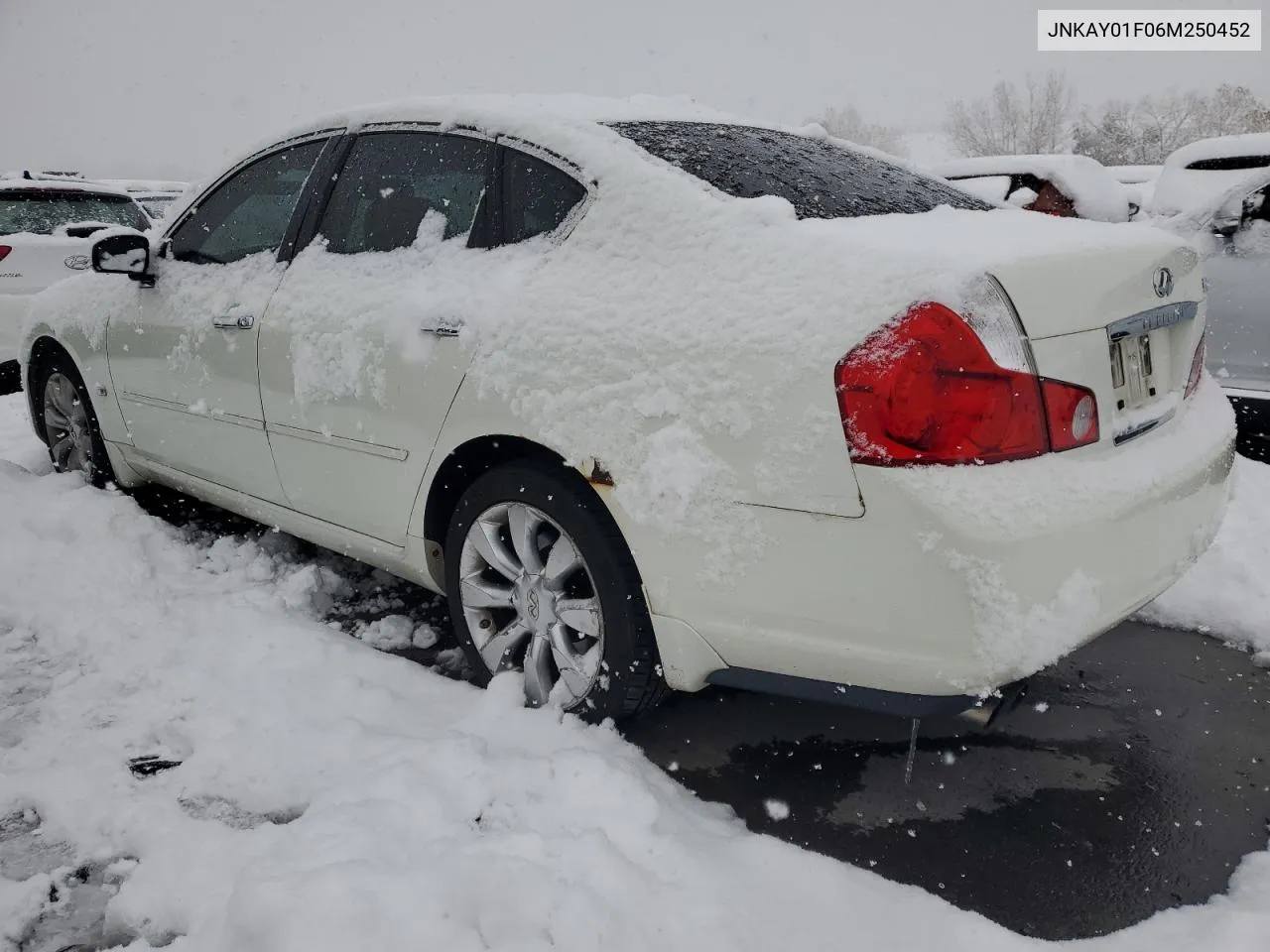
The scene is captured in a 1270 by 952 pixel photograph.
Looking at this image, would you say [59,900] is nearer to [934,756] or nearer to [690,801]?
[690,801]

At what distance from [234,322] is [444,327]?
3.55 feet

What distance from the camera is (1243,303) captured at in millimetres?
4359

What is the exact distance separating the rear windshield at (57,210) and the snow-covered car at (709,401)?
4698 mm

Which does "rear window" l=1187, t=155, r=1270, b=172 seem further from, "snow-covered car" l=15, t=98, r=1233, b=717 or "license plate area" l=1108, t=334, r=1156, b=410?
"license plate area" l=1108, t=334, r=1156, b=410

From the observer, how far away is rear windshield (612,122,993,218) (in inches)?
91.7

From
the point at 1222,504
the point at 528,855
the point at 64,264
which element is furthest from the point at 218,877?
the point at 64,264

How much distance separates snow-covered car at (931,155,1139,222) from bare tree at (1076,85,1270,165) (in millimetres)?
48272

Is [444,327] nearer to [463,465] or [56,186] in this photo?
[463,465]

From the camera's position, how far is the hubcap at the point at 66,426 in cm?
443

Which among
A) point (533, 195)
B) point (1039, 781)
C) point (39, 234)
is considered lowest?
point (1039, 781)

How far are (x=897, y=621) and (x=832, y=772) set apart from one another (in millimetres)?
758

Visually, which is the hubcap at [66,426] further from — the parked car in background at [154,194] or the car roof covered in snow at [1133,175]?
the car roof covered in snow at [1133,175]

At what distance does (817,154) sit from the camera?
2.81 metres

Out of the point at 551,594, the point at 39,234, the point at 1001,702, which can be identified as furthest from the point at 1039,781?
the point at 39,234
